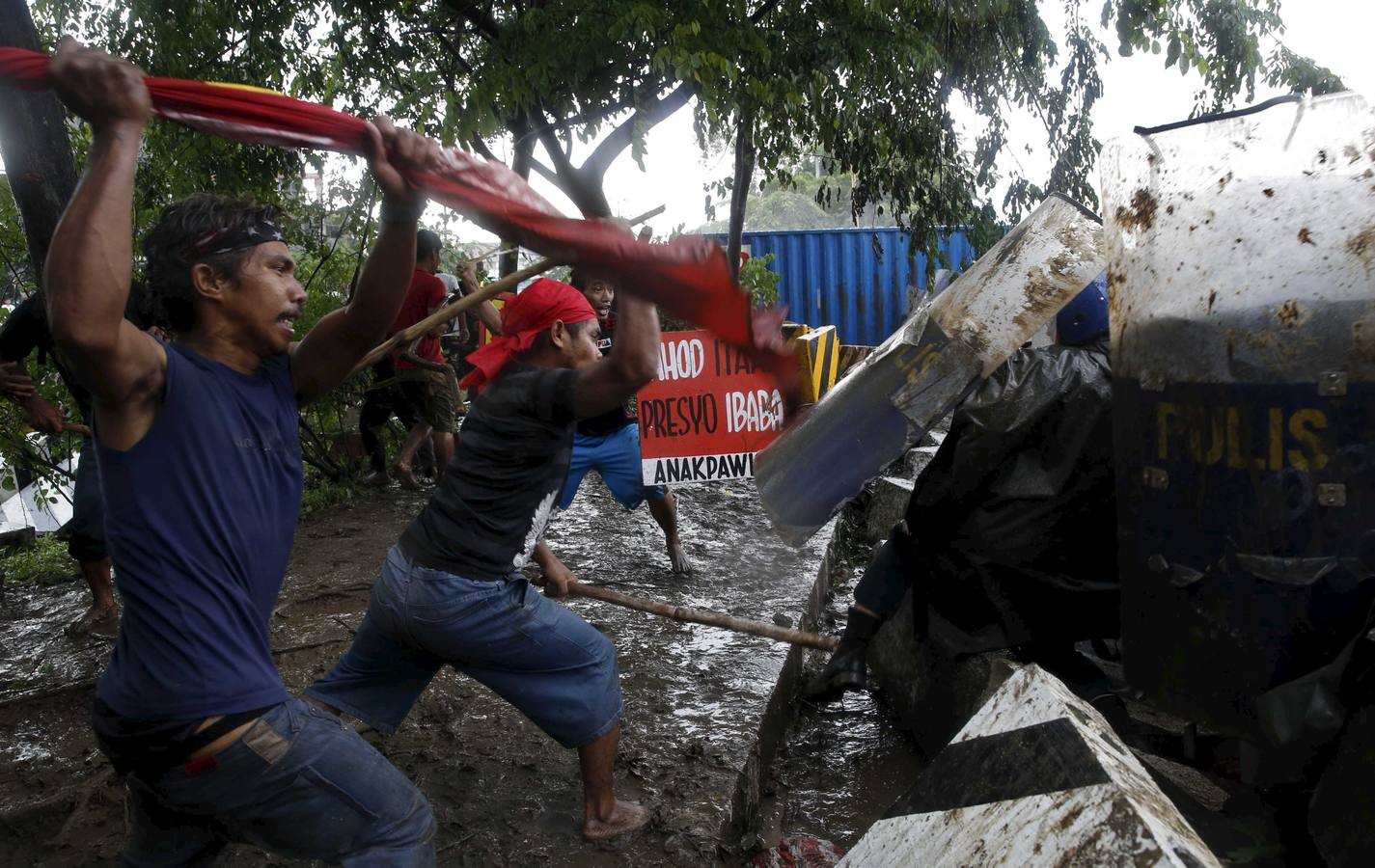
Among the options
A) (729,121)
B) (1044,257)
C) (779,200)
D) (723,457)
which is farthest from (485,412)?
(779,200)

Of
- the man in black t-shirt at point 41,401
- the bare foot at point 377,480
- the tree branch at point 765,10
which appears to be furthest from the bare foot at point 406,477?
the tree branch at point 765,10

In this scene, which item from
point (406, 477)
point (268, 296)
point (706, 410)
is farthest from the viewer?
point (406, 477)

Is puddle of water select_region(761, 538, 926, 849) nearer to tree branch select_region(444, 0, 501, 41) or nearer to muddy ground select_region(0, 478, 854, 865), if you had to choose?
muddy ground select_region(0, 478, 854, 865)

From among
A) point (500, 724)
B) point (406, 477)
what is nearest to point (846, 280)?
point (406, 477)

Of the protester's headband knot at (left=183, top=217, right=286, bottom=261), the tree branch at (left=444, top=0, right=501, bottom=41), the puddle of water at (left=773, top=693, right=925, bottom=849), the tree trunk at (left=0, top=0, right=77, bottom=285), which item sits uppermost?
the tree branch at (left=444, top=0, right=501, bottom=41)

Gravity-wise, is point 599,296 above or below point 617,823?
above

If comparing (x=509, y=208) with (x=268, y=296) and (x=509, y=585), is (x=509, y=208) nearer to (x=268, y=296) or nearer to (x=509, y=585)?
(x=268, y=296)

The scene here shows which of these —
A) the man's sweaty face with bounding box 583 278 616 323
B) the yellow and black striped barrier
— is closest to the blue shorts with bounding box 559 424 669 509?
the man's sweaty face with bounding box 583 278 616 323

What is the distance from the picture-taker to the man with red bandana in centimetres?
270

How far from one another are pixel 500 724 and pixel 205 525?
2125 mm

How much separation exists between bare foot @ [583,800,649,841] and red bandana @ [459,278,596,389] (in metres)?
1.32

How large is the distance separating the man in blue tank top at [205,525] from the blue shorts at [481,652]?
78cm

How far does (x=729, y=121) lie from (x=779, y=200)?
136 feet

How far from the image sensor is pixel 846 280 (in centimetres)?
1634
